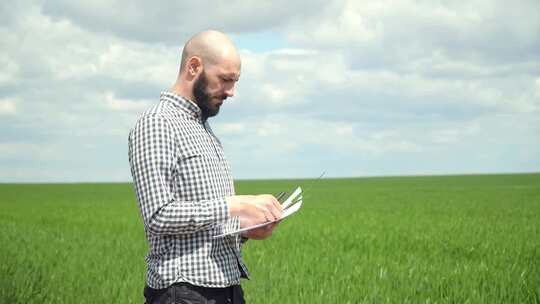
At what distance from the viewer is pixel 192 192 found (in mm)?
2982

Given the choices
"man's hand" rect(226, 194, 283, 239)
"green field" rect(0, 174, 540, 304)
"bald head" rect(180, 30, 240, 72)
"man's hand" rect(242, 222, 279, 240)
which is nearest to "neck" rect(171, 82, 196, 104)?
"bald head" rect(180, 30, 240, 72)

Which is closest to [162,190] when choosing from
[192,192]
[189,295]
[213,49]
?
[192,192]

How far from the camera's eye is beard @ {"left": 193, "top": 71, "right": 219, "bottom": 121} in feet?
10.00

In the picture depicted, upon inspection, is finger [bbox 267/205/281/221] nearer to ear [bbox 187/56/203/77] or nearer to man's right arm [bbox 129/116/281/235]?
man's right arm [bbox 129/116/281/235]

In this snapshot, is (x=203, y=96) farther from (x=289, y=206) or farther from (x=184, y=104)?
(x=289, y=206)

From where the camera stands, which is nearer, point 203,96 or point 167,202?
point 167,202

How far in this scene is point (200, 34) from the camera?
3.11 meters

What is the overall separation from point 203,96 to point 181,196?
451 mm

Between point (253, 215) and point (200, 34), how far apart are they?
860mm

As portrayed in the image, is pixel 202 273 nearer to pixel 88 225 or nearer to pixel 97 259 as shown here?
pixel 97 259

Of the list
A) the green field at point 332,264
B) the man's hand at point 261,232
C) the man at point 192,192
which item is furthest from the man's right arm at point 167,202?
the green field at point 332,264

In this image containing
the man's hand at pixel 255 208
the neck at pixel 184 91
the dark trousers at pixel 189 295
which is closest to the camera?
the man's hand at pixel 255 208

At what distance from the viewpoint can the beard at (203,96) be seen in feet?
10.00

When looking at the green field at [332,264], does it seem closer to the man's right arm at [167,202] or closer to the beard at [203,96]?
the beard at [203,96]
